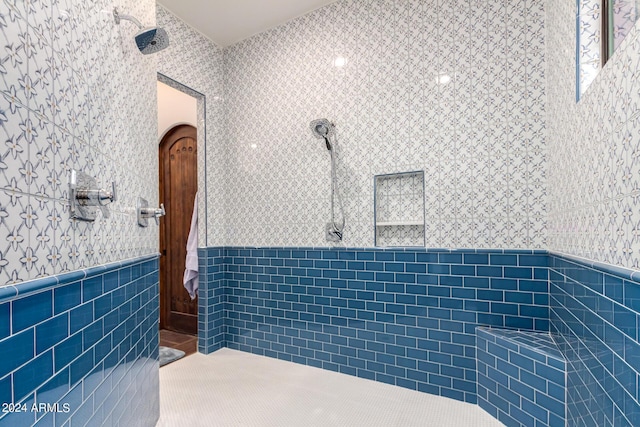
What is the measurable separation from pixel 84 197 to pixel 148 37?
767mm

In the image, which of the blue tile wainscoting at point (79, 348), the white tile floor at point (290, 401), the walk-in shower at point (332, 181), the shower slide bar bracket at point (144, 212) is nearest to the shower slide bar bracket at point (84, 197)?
the blue tile wainscoting at point (79, 348)

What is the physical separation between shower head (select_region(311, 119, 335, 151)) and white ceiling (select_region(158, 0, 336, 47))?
36.7 inches

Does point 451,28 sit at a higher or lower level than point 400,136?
higher

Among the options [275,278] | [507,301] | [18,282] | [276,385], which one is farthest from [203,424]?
[507,301]

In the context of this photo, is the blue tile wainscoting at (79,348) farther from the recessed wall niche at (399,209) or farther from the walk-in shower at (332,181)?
the recessed wall niche at (399,209)

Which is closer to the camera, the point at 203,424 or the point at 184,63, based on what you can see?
the point at 203,424

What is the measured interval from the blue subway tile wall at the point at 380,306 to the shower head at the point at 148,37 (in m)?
1.69

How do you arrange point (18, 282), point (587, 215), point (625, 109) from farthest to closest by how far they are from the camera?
point (587, 215) < point (625, 109) < point (18, 282)

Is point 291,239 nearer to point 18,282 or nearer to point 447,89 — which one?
point 447,89

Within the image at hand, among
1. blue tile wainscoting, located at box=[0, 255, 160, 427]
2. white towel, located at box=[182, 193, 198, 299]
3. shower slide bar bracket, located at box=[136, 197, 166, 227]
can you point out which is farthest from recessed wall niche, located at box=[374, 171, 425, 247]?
white towel, located at box=[182, 193, 198, 299]

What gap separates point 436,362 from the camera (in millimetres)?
2193

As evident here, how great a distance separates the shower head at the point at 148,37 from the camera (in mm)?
1356

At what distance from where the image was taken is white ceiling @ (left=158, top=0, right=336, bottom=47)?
2572mm

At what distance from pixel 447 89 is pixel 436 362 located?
175 centimetres
